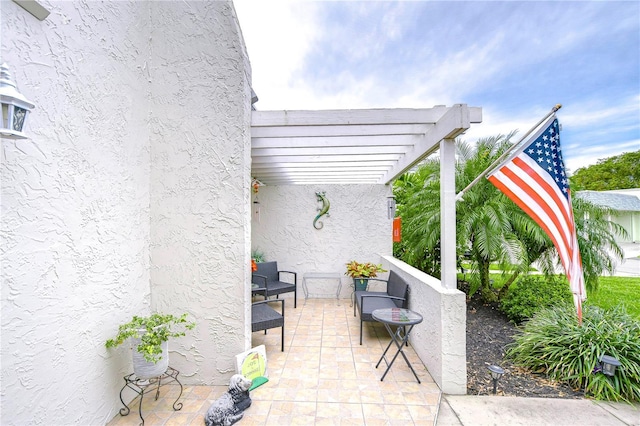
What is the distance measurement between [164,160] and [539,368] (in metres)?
5.84

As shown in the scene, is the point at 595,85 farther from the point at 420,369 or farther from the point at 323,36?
the point at 420,369

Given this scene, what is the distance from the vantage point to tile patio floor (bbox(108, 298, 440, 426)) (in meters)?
2.77

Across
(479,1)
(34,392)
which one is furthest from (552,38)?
(34,392)

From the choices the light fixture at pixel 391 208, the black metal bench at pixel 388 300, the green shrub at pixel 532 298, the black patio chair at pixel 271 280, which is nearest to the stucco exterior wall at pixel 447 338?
the black metal bench at pixel 388 300

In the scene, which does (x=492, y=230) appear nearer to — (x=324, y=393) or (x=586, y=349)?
(x=586, y=349)

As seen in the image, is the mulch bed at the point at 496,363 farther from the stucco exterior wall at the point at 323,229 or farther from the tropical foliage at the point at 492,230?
the stucco exterior wall at the point at 323,229

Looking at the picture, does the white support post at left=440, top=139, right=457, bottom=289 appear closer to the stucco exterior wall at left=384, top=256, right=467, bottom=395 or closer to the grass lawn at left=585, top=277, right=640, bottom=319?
the stucco exterior wall at left=384, top=256, right=467, bottom=395

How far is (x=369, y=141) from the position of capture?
4.55 metres

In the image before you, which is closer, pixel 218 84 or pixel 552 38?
pixel 218 84

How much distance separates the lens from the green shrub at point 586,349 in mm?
3211

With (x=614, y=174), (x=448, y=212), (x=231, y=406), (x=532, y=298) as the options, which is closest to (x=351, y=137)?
(x=448, y=212)

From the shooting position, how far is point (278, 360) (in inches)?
159

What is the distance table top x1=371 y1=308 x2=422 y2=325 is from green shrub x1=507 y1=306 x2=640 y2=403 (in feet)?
6.46

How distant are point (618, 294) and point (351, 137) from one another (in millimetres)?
9706
